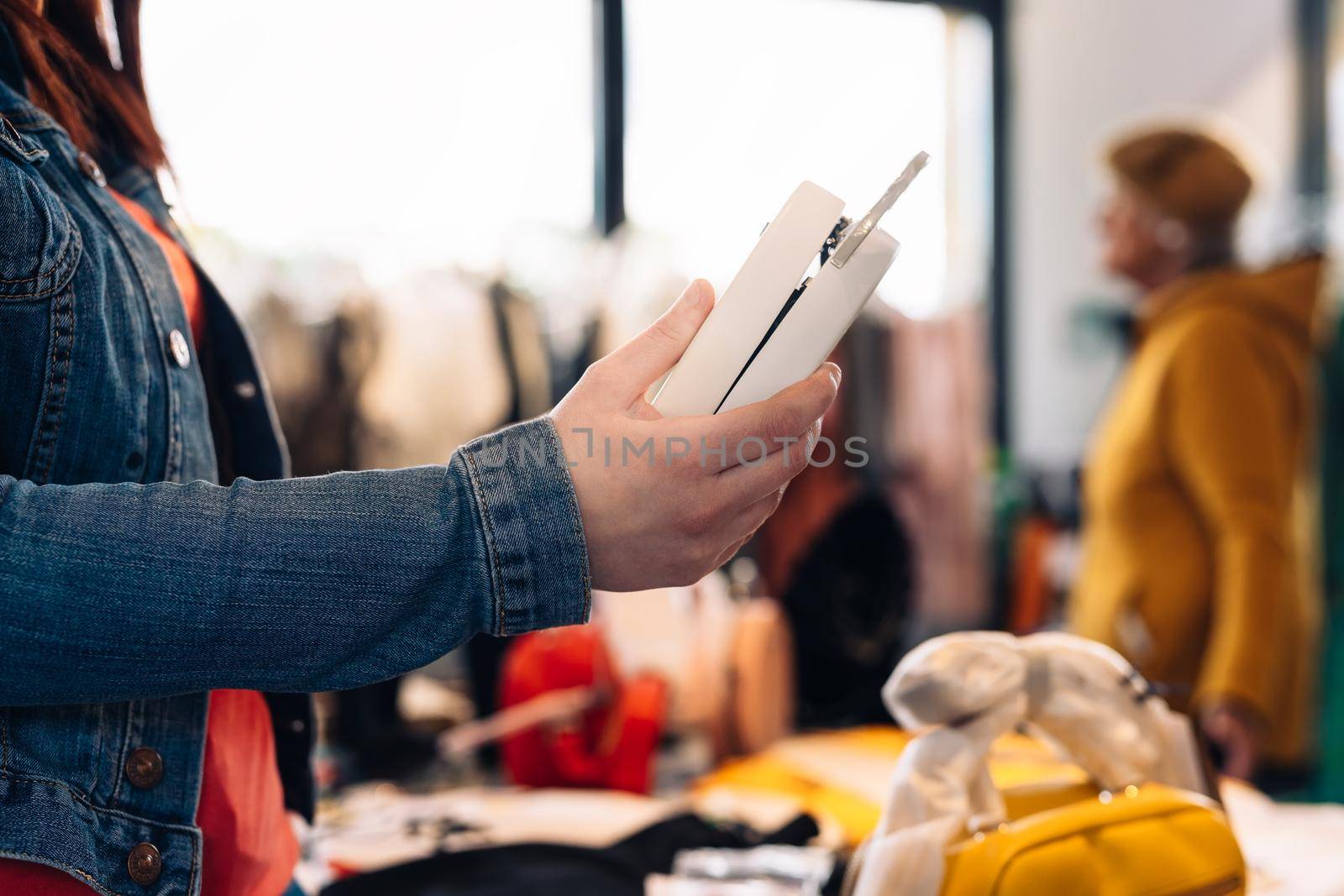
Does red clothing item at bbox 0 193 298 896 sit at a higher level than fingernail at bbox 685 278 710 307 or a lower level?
lower

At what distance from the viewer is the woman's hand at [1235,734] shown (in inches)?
63.9

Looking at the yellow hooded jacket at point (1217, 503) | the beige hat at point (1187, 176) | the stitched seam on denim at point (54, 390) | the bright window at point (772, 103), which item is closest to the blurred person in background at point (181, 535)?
the stitched seam on denim at point (54, 390)

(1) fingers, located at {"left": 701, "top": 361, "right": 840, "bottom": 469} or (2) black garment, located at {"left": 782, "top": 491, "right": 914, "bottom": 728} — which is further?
(2) black garment, located at {"left": 782, "top": 491, "right": 914, "bottom": 728}

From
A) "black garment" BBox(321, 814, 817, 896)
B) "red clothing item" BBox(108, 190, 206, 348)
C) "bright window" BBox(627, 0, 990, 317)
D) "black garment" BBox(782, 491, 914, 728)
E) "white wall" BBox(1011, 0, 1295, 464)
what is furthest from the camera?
"white wall" BBox(1011, 0, 1295, 464)

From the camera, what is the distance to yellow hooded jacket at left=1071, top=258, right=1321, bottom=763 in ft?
5.40

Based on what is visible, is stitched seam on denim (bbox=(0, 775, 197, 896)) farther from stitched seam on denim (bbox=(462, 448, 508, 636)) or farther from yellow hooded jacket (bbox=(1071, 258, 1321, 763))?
yellow hooded jacket (bbox=(1071, 258, 1321, 763))

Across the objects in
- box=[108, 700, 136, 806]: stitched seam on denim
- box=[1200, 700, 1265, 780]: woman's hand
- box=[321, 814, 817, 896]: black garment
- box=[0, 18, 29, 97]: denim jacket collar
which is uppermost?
box=[0, 18, 29, 97]: denim jacket collar

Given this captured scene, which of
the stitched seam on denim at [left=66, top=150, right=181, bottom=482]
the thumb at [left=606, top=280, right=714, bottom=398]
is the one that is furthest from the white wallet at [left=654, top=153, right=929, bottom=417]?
the stitched seam on denim at [left=66, top=150, right=181, bottom=482]

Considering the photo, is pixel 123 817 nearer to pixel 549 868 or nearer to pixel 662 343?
pixel 662 343

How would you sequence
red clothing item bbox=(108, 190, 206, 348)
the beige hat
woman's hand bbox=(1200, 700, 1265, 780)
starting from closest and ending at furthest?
red clothing item bbox=(108, 190, 206, 348) < woman's hand bbox=(1200, 700, 1265, 780) < the beige hat

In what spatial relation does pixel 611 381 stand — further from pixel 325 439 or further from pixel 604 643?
pixel 325 439

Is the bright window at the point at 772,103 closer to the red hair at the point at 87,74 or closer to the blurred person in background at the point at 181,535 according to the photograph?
the red hair at the point at 87,74

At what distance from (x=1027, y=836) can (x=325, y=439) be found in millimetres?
1779

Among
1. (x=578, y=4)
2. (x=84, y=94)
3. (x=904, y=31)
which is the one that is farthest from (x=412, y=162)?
(x=84, y=94)
